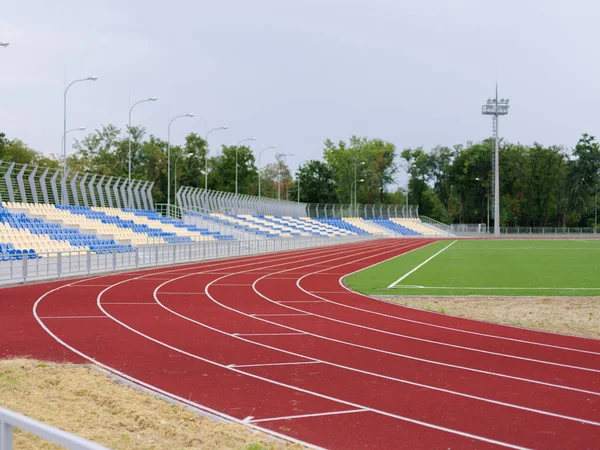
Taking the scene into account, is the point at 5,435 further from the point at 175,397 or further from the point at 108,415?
the point at 175,397

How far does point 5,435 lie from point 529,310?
1414cm

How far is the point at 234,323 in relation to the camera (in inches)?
545

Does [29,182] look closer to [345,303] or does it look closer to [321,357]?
[345,303]

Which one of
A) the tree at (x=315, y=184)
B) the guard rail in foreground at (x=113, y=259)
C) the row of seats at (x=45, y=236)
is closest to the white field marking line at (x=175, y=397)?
the guard rail in foreground at (x=113, y=259)

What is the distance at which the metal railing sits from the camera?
112 inches

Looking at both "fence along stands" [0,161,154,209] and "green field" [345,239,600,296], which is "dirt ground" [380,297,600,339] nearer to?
→ "green field" [345,239,600,296]

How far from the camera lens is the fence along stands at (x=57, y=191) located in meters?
34.2

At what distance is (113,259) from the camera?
87.8 ft

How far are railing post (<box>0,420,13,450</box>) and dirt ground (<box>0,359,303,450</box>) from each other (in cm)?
255

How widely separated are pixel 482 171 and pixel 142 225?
83099mm

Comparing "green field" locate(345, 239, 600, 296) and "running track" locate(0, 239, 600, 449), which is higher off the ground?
"running track" locate(0, 239, 600, 449)

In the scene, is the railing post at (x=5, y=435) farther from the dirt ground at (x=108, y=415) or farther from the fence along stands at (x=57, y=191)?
the fence along stands at (x=57, y=191)

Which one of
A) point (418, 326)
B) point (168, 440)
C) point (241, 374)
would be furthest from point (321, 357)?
point (168, 440)

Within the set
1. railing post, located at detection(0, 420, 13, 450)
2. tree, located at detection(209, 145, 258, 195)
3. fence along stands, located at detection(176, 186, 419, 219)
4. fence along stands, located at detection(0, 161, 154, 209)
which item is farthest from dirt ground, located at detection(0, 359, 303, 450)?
tree, located at detection(209, 145, 258, 195)
